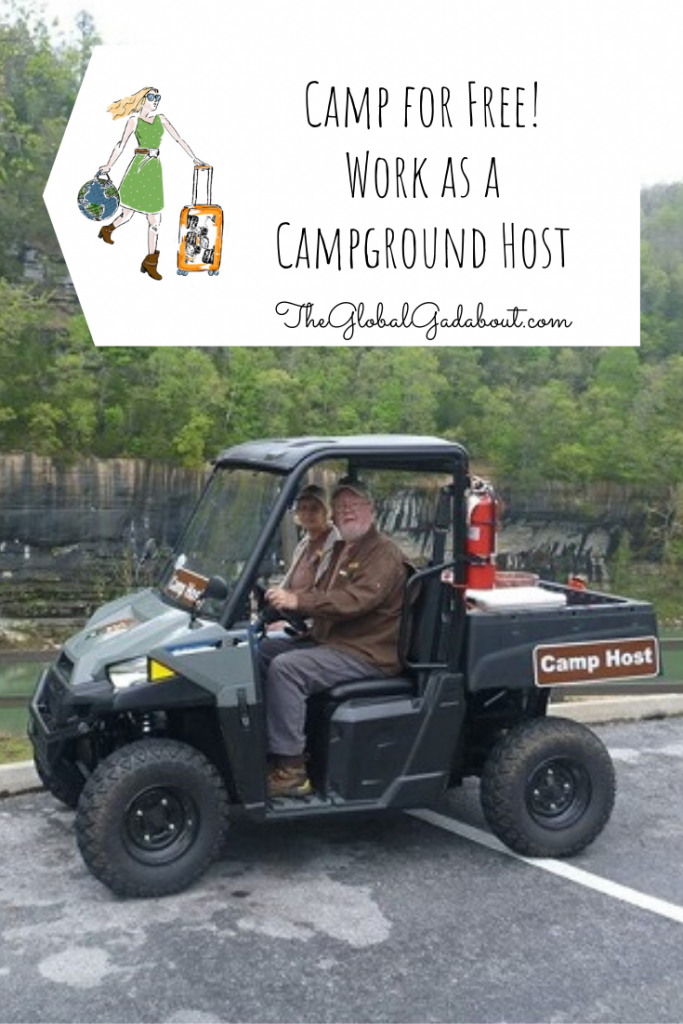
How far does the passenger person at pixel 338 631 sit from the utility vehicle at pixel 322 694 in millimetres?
62

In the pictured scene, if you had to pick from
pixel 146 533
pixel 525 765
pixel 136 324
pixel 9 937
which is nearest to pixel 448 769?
pixel 525 765

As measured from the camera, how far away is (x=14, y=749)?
6.93 metres

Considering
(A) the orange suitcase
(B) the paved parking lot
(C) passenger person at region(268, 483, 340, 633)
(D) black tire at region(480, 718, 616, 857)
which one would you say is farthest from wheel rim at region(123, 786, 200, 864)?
(A) the orange suitcase

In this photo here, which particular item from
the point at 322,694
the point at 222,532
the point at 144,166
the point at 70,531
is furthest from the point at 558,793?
the point at 70,531

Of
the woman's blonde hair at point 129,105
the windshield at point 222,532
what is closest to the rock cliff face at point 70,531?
the woman's blonde hair at point 129,105

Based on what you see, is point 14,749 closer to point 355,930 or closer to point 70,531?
point 355,930

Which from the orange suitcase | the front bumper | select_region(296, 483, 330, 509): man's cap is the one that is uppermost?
the orange suitcase

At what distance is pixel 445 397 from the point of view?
4428 centimetres

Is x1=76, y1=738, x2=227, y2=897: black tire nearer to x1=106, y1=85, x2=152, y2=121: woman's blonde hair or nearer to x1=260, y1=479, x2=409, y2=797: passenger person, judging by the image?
x1=260, y1=479, x2=409, y2=797: passenger person

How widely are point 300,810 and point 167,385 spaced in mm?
40999

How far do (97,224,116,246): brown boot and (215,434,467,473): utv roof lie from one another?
923 centimetres

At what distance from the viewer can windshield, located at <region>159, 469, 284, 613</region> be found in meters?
5.03

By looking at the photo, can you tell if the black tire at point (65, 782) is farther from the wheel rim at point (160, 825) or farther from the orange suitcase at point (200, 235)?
the orange suitcase at point (200, 235)

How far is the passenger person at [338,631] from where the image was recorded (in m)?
4.90
